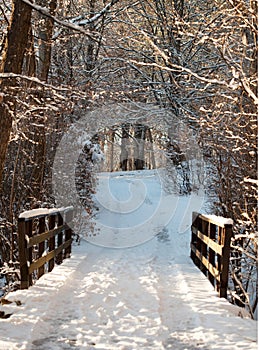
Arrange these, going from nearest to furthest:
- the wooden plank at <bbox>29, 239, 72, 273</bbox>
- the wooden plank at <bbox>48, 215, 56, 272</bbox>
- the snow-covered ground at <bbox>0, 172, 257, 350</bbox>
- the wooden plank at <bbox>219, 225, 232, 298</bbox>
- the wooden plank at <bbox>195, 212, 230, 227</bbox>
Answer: the snow-covered ground at <bbox>0, 172, 257, 350</bbox> → the wooden plank at <bbox>219, 225, 232, 298</bbox> → the wooden plank at <bbox>195, 212, 230, 227</bbox> → the wooden plank at <bbox>29, 239, 72, 273</bbox> → the wooden plank at <bbox>48, 215, 56, 272</bbox>

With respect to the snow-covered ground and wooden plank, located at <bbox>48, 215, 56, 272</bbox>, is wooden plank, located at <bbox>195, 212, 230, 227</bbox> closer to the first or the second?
the snow-covered ground

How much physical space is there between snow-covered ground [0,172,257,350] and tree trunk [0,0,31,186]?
1.93m

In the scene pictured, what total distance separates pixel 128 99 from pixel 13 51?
8.53 m

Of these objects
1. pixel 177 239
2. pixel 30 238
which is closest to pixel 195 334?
pixel 30 238

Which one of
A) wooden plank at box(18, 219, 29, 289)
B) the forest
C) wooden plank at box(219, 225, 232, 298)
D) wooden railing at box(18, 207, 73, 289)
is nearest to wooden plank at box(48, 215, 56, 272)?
wooden railing at box(18, 207, 73, 289)

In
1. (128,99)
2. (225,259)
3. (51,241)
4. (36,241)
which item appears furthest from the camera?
(128,99)

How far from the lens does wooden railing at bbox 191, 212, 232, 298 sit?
5400 mm

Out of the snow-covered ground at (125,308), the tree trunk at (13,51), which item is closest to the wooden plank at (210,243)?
the snow-covered ground at (125,308)

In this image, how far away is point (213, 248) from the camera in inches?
236

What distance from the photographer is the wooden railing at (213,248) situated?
540cm

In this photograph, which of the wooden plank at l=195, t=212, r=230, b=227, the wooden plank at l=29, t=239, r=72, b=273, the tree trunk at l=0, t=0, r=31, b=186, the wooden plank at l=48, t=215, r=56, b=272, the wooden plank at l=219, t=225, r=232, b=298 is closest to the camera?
the tree trunk at l=0, t=0, r=31, b=186

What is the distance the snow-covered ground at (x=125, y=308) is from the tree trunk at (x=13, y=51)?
6.33 ft

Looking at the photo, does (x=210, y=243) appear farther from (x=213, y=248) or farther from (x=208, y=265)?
(x=208, y=265)

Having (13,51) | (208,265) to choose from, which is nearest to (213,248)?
(208,265)
